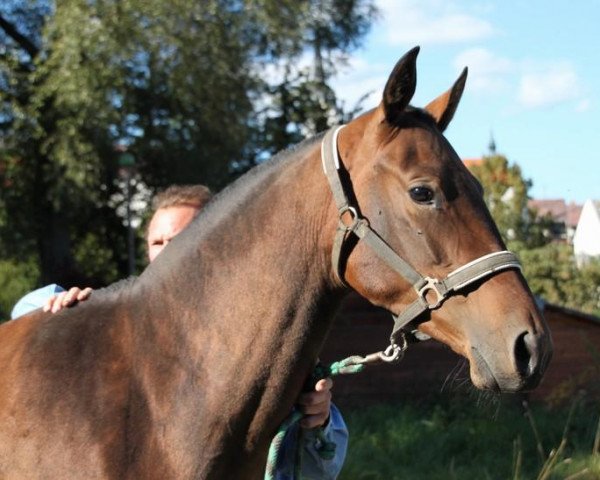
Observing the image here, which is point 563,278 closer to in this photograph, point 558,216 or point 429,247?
point 558,216

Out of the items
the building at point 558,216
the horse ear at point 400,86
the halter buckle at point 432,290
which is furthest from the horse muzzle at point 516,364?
the building at point 558,216

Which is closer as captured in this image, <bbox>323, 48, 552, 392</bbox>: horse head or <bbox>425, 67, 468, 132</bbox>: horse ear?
<bbox>323, 48, 552, 392</bbox>: horse head

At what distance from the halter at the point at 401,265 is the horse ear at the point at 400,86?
9.1 inches

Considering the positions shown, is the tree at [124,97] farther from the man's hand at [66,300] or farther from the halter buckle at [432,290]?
the halter buckle at [432,290]

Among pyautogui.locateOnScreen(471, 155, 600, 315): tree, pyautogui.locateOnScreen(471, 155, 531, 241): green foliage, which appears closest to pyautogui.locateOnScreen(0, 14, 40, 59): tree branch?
pyautogui.locateOnScreen(471, 155, 600, 315): tree

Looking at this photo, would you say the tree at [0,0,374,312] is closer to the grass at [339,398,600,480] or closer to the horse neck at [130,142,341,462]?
the grass at [339,398,600,480]

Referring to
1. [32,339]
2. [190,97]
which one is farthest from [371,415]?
[32,339]

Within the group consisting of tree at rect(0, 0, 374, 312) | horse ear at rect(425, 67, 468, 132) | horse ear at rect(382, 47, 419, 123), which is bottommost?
tree at rect(0, 0, 374, 312)

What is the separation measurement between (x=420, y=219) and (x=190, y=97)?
11.3 m

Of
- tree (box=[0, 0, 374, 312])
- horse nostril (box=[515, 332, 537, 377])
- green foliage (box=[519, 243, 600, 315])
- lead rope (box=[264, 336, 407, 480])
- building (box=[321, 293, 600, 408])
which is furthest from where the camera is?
green foliage (box=[519, 243, 600, 315])

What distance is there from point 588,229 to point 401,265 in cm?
876

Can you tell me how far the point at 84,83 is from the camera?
13.0 meters

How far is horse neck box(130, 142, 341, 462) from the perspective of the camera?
2908 mm

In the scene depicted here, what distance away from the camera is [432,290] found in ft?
9.03
